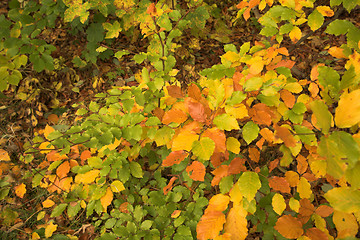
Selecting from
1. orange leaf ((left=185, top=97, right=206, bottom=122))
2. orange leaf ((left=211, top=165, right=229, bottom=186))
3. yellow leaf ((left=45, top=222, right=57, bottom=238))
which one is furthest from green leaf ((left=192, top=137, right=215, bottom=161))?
yellow leaf ((left=45, top=222, right=57, bottom=238))

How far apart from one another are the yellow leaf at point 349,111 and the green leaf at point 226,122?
13.1 inches

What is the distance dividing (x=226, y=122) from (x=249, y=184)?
1.02 feet

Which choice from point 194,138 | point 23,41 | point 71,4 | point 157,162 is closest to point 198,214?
point 157,162

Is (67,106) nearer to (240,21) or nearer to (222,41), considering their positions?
(222,41)

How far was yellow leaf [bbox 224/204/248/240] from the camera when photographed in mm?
998

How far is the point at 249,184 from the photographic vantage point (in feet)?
3.20

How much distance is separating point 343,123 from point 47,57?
9.79 ft

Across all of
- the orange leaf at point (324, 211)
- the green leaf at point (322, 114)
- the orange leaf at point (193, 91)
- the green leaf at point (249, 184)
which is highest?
the green leaf at point (322, 114)

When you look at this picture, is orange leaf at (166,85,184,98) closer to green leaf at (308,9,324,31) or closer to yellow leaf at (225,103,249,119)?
yellow leaf at (225,103,249,119)

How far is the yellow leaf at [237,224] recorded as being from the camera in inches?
39.3

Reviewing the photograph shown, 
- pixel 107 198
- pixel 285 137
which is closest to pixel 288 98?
pixel 285 137

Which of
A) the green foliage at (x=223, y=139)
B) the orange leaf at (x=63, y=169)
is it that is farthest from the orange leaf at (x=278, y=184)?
the orange leaf at (x=63, y=169)

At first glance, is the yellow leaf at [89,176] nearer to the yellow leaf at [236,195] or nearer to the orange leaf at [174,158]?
the orange leaf at [174,158]

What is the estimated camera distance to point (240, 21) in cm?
372
